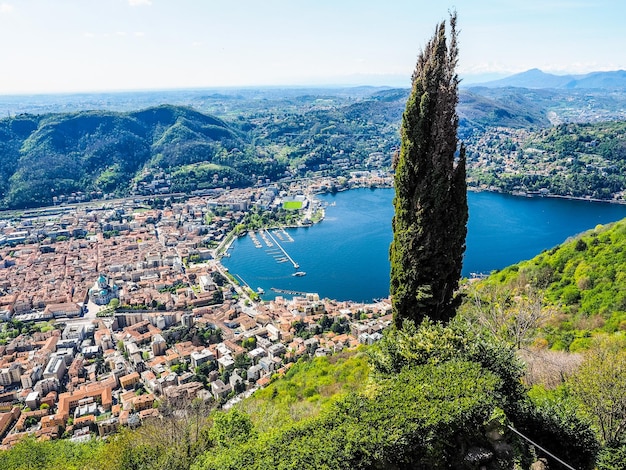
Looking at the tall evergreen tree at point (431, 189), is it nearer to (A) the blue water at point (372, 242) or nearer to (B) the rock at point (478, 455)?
(B) the rock at point (478, 455)

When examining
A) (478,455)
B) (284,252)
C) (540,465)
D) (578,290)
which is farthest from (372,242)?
(478,455)

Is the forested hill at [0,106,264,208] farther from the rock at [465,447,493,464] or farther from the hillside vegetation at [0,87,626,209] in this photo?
the rock at [465,447,493,464]

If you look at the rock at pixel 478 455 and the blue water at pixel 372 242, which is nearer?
the rock at pixel 478 455

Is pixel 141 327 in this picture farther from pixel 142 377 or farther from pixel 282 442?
pixel 282 442

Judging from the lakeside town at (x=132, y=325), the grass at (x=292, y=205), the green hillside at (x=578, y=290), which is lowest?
the lakeside town at (x=132, y=325)

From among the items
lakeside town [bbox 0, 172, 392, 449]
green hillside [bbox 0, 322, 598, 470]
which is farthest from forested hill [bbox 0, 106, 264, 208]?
green hillside [bbox 0, 322, 598, 470]

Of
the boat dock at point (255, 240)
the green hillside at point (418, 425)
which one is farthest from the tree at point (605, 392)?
the boat dock at point (255, 240)

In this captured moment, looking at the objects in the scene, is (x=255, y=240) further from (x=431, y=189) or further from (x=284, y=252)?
(x=431, y=189)
